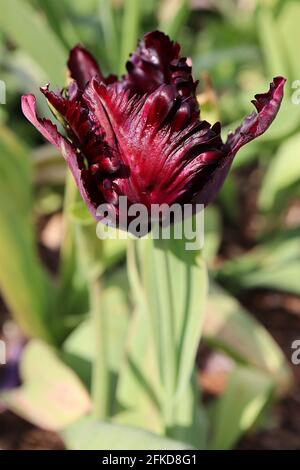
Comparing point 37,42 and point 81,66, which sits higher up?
point 37,42

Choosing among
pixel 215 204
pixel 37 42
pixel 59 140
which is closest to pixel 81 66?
pixel 59 140

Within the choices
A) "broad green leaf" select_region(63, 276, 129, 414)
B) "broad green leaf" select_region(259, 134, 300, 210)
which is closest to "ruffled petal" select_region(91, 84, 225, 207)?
"broad green leaf" select_region(63, 276, 129, 414)

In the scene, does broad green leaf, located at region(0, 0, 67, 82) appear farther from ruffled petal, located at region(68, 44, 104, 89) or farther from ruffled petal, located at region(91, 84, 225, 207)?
ruffled petal, located at region(91, 84, 225, 207)

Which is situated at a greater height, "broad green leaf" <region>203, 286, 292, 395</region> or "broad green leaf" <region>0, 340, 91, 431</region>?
"broad green leaf" <region>203, 286, 292, 395</region>

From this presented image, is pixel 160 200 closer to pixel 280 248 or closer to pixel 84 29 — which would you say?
pixel 280 248

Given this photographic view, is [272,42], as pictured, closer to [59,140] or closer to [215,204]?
[215,204]

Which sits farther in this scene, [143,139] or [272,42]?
[272,42]
